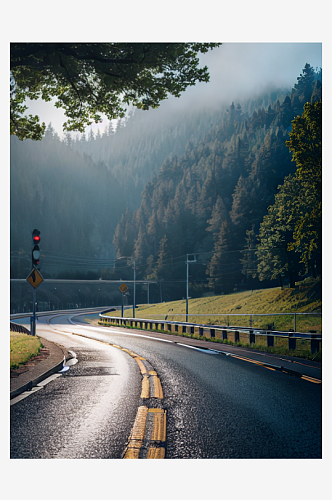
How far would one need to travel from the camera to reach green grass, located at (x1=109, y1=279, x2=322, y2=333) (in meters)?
34.8

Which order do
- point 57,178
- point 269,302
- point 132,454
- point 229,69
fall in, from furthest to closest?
point 57,178 < point 269,302 < point 229,69 < point 132,454

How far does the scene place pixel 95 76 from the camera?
1082cm

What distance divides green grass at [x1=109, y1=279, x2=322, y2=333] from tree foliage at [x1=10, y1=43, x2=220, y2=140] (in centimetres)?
1667

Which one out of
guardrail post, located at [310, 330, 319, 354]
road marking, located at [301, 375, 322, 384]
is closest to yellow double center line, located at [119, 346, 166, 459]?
road marking, located at [301, 375, 322, 384]

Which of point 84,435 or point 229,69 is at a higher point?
point 229,69

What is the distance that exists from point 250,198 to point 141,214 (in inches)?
1695

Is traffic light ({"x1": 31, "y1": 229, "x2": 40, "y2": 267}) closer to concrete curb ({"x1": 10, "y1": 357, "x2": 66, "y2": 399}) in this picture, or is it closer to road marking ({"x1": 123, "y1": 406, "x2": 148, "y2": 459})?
concrete curb ({"x1": 10, "y1": 357, "x2": 66, "y2": 399})

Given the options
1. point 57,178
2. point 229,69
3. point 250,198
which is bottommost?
point 229,69

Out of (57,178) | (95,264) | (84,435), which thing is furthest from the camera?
(57,178)

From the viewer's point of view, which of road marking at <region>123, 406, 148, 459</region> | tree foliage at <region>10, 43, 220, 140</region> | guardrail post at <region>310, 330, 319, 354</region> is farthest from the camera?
guardrail post at <region>310, 330, 319, 354</region>

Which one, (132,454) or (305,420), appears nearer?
(132,454)

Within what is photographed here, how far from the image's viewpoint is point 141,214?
129000 mm
